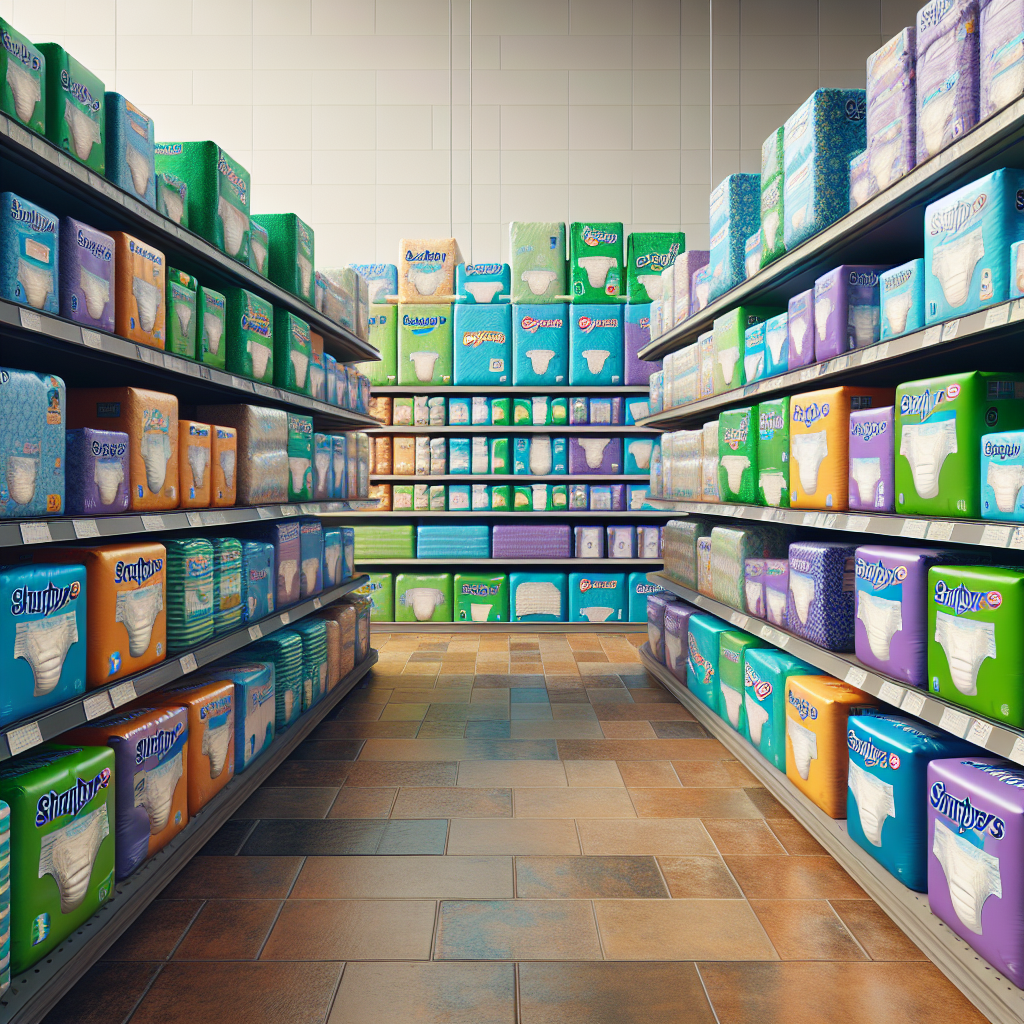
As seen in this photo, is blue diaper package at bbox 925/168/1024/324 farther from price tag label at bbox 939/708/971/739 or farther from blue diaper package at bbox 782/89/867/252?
price tag label at bbox 939/708/971/739

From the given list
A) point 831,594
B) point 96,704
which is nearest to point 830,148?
point 831,594

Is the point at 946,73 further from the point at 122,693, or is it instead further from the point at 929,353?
the point at 122,693

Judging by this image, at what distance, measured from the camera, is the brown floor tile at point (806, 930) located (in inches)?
66.1

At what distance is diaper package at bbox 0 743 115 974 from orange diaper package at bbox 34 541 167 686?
221mm

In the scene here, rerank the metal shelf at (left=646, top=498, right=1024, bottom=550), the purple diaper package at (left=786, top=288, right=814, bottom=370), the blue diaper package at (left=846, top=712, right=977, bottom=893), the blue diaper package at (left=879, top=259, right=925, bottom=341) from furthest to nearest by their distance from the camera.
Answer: the purple diaper package at (left=786, top=288, right=814, bottom=370), the blue diaper package at (left=879, top=259, right=925, bottom=341), the blue diaper package at (left=846, top=712, right=977, bottom=893), the metal shelf at (left=646, top=498, right=1024, bottom=550)

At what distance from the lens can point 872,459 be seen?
1983 mm

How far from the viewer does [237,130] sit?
20.8ft

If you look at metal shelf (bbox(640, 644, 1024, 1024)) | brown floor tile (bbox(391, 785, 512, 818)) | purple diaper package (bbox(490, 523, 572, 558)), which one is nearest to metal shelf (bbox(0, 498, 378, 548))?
brown floor tile (bbox(391, 785, 512, 818))

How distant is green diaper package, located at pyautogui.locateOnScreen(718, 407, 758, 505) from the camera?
277 centimetres

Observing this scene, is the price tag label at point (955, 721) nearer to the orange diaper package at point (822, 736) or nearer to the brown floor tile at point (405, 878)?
the orange diaper package at point (822, 736)

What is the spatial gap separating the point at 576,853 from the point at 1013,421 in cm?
163

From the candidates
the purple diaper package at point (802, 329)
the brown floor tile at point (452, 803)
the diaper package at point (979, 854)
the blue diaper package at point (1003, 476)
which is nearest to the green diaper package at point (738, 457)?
the purple diaper package at point (802, 329)

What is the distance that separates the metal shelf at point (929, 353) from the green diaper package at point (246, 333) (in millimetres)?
1880

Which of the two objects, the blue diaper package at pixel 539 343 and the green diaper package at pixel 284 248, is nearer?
the green diaper package at pixel 284 248
